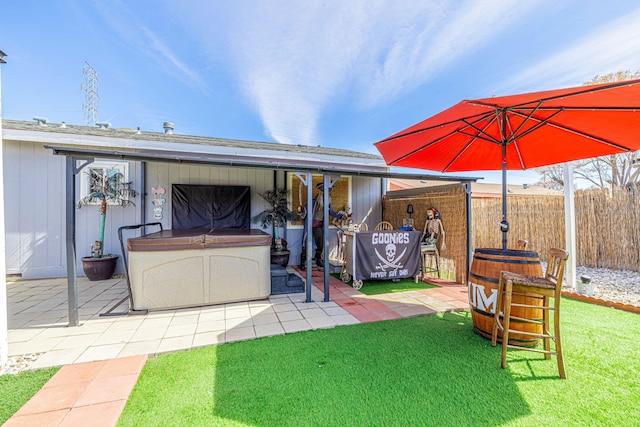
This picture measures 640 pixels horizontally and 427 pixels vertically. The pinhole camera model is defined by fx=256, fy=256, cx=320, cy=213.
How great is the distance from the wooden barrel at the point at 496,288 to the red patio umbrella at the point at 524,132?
1.09 feet

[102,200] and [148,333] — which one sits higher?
[102,200]

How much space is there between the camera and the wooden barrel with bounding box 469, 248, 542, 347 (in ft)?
7.89

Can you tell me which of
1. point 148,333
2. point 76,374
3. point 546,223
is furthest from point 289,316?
point 546,223

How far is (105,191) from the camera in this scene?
5285mm

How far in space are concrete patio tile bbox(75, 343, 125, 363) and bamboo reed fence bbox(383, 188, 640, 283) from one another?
525 centimetres

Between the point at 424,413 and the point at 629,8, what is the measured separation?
7596 mm

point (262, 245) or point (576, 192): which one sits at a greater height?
point (576, 192)

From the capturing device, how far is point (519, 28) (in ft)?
17.7

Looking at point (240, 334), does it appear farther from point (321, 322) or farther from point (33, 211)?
point (33, 211)

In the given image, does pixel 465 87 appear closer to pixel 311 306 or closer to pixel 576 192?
pixel 576 192

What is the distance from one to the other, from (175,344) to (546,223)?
7382 millimetres

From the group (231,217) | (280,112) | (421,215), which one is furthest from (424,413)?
(280,112)

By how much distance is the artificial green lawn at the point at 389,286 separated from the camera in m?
4.41

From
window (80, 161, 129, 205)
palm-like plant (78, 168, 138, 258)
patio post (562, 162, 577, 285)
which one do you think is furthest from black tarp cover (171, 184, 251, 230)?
patio post (562, 162, 577, 285)
